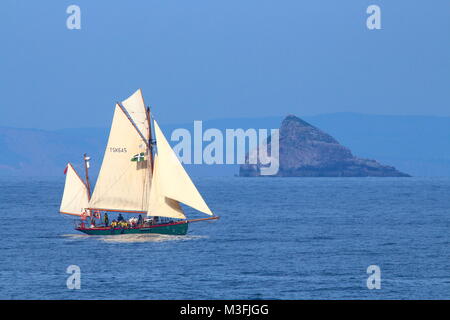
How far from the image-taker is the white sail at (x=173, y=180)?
221 ft

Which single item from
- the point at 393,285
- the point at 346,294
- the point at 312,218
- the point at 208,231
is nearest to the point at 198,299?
the point at 346,294

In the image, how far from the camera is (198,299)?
44250 millimetres

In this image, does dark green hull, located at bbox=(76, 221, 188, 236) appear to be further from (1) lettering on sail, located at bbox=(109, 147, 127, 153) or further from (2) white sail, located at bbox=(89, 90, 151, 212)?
(1) lettering on sail, located at bbox=(109, 147, 127, 153)

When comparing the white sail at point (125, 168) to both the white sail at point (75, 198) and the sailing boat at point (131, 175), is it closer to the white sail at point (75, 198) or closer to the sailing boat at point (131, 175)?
the sailing boat at point (131, 175)

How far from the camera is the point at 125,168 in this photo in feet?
234

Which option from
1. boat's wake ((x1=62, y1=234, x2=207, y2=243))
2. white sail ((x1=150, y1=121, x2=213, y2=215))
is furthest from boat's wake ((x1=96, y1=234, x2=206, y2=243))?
white sail ((x1=150, y1=121, x2=213, y2=215))

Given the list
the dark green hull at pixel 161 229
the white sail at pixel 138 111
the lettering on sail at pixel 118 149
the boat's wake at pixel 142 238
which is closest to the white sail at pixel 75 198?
the dark green hull at pixel 161 229

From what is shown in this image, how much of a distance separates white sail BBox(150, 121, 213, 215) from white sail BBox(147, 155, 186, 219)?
8.8 inches

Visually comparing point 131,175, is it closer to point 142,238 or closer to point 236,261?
point 142,238

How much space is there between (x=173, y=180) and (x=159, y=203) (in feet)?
7.65

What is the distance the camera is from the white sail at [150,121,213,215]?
6750 cm
